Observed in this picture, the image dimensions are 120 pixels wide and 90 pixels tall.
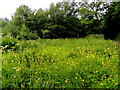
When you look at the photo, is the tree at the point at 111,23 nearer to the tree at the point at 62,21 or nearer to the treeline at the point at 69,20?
the treeline at the point at 69,20

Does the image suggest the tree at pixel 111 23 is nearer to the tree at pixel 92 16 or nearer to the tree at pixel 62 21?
the tree at pixel 92 16

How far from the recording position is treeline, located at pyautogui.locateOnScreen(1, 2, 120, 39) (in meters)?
14.6

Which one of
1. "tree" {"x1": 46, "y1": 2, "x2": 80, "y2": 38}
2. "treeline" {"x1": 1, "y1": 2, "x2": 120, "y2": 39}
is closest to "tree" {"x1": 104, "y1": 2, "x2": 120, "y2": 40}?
"treeline" {"x1": 1, "y1": 2, "x2": 120, "y2": 39}

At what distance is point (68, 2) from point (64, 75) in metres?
14.2

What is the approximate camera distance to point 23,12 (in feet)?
47.4

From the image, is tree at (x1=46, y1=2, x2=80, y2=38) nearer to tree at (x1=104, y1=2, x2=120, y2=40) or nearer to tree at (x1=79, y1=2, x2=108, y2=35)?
tree at (x1=79, y1=2, x2=108, y2=35)

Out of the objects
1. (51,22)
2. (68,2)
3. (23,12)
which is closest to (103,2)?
(68,2)

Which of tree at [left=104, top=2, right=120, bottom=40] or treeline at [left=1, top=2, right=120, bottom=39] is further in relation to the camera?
tree at [left=104, top=2, right=120, bottom=40]

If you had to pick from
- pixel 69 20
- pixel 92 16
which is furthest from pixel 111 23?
pixel 69 20

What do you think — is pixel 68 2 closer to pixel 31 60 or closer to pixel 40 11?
pixel 40 11

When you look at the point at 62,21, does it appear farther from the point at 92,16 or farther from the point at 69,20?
the point at 92,16

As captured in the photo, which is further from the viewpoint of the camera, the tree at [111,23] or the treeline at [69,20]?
the tree at [111,23]

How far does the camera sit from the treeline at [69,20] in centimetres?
1455

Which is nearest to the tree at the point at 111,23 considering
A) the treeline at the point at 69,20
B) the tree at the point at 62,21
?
the treeline at the point at 69,20
